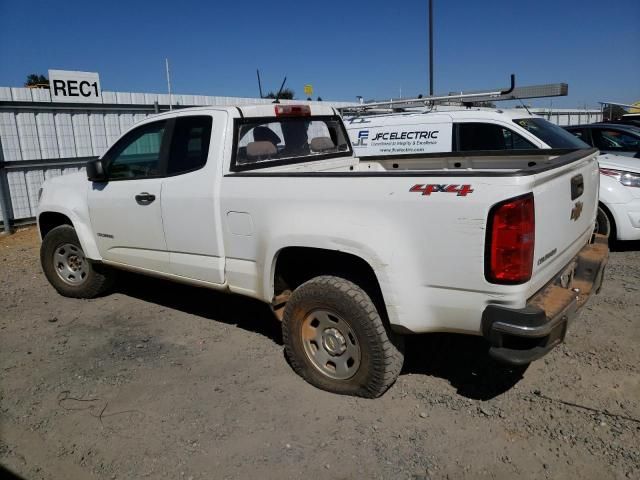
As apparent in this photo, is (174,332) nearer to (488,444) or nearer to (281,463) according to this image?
(281,463)

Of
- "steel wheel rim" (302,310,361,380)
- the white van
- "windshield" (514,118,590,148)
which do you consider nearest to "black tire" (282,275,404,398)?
"steel wheel rim" (302,310,361,380)

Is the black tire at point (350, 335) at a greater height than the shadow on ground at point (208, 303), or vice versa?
the black tire at point (350, 335)

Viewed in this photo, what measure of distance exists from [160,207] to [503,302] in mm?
2716

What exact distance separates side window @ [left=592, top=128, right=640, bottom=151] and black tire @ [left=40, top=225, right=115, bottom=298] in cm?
782

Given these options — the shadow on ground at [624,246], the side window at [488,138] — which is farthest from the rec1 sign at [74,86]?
the shadow on ground at [624,246]

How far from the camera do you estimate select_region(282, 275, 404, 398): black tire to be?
304 centimetres

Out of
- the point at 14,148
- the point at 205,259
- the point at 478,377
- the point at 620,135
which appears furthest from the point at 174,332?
the point at 620,135

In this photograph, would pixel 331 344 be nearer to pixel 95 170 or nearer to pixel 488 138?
pixel 95 170

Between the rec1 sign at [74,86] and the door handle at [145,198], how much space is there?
6648mm

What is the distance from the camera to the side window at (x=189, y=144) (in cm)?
385

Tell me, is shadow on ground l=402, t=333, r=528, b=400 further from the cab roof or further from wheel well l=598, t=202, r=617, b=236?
wheel well l=598, t=202, r=617, b=236

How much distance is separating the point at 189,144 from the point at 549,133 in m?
5.05

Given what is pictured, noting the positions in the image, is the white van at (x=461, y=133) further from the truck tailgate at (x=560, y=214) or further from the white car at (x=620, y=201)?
the truck tailgate at (x=560, y=214)

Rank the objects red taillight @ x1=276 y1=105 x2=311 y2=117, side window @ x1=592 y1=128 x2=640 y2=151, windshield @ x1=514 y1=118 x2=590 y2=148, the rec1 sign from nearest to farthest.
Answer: red taillight @ x1=276 y1=105 x2=311 y2=117, windshield @ x1=514 y1=118 x2=590 y2=148, side window @ x1=592 y1=128 x2=640 y2=151, the rec1 sign
